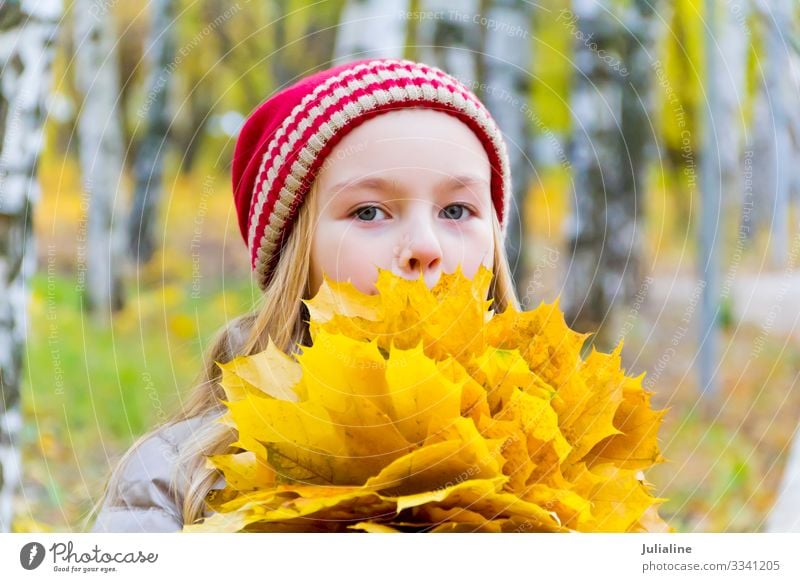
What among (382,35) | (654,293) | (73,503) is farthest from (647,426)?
Answer: (654,293)

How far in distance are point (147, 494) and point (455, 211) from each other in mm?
337

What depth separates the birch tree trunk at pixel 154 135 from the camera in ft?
4.01

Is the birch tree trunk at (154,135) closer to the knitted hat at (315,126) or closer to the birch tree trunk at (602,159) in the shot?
the knitted hat at (315,126)

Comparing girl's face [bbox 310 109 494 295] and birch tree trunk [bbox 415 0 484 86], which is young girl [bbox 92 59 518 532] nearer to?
girl's face [bbox 310 109 494 295]

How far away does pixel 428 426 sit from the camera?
1.73 feet

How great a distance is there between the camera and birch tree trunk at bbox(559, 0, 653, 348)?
142cm

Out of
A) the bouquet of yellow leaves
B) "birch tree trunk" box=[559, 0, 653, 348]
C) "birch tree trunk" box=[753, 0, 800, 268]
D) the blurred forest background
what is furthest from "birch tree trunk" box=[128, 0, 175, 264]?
"birch tree trunk" box=[753, 0, 800, 268]

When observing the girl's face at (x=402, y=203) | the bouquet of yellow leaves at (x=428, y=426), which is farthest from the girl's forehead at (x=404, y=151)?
the bouquet of yellow leaves at (x=428, y=426)

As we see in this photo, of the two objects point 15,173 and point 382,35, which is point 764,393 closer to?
point 382,35

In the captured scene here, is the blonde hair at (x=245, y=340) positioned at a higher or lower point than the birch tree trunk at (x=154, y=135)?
lower

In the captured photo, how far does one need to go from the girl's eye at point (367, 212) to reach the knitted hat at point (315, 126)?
6 cm

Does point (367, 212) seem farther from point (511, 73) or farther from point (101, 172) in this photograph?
point (101, 172)

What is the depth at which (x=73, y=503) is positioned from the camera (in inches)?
52.0

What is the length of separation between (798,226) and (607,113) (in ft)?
2.30
